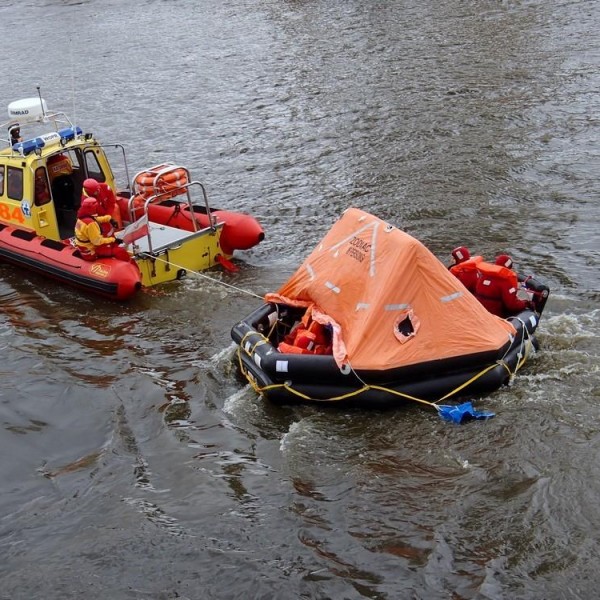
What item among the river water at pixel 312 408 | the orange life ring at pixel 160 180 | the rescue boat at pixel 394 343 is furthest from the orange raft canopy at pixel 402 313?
the orange life ring at pixel 160 180

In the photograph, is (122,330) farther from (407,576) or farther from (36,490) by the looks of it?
(407,576)

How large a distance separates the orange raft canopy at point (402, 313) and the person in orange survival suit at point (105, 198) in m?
4.53

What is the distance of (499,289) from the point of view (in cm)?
941

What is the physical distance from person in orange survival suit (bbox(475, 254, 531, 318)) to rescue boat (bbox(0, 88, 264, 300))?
4.12 m

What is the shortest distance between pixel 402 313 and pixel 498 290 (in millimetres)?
1410

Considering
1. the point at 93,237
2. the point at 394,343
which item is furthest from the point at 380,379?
the point at 93,237

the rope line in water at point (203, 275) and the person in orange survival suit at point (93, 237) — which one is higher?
the person in orange survival suit at point (93, 237)

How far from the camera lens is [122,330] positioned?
11.4 m

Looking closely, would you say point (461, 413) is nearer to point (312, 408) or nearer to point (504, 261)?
point (312, 408)

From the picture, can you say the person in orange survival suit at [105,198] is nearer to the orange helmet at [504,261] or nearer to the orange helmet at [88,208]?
the orange helmet at [88,208]

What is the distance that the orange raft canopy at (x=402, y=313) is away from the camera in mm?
8492

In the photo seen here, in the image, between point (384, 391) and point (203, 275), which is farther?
point (203, 275)

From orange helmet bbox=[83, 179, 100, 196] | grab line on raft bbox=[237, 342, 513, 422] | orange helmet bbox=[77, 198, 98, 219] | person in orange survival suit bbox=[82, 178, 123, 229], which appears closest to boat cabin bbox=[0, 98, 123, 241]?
person in orange survival suit bbox=[82, 178, 123, 229]

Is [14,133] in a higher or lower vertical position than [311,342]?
higher
